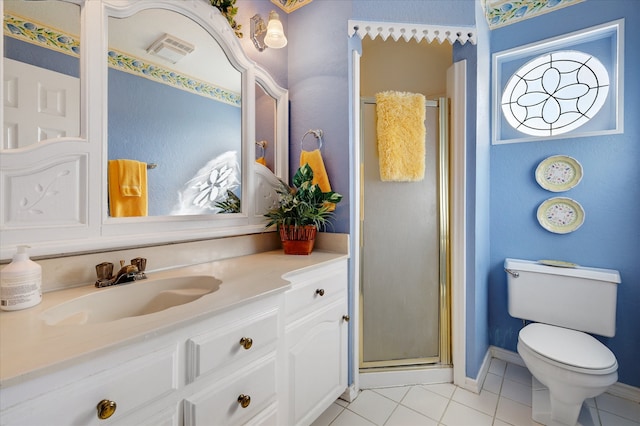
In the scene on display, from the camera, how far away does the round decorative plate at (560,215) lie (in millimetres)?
1844

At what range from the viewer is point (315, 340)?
135cm

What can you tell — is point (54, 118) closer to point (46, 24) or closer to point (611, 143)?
point (46, 24)

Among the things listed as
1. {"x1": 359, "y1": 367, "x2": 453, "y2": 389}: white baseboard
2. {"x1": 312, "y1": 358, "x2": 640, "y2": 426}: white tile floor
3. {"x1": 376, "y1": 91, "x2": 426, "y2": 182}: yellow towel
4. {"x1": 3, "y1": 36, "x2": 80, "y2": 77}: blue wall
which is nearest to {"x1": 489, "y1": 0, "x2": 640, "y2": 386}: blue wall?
{"x1": 312, "y1": 358, "x2": 640, "y2": 426}: white tile floor

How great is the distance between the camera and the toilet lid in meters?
1.33

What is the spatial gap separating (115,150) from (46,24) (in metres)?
0.45

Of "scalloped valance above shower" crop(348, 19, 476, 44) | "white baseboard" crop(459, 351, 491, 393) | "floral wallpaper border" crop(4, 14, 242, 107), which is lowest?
"white baseboard" crop(459, 351, 491, 393)

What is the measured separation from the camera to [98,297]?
0.96 m

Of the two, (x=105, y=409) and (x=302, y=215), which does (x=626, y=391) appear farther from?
(x=105, y=409)

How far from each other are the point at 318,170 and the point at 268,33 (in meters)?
0.80

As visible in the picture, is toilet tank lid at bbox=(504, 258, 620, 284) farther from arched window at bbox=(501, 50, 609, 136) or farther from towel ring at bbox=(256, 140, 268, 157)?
towel ring at bbox=(256, 140, 268, 157)

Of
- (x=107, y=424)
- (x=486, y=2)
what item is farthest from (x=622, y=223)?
(x=107, y=424)

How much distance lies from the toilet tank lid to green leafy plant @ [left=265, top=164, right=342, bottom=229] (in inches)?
52.6

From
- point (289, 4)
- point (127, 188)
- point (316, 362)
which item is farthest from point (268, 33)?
point (316, 362)

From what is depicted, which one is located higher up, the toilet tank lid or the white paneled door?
the white paneled door
